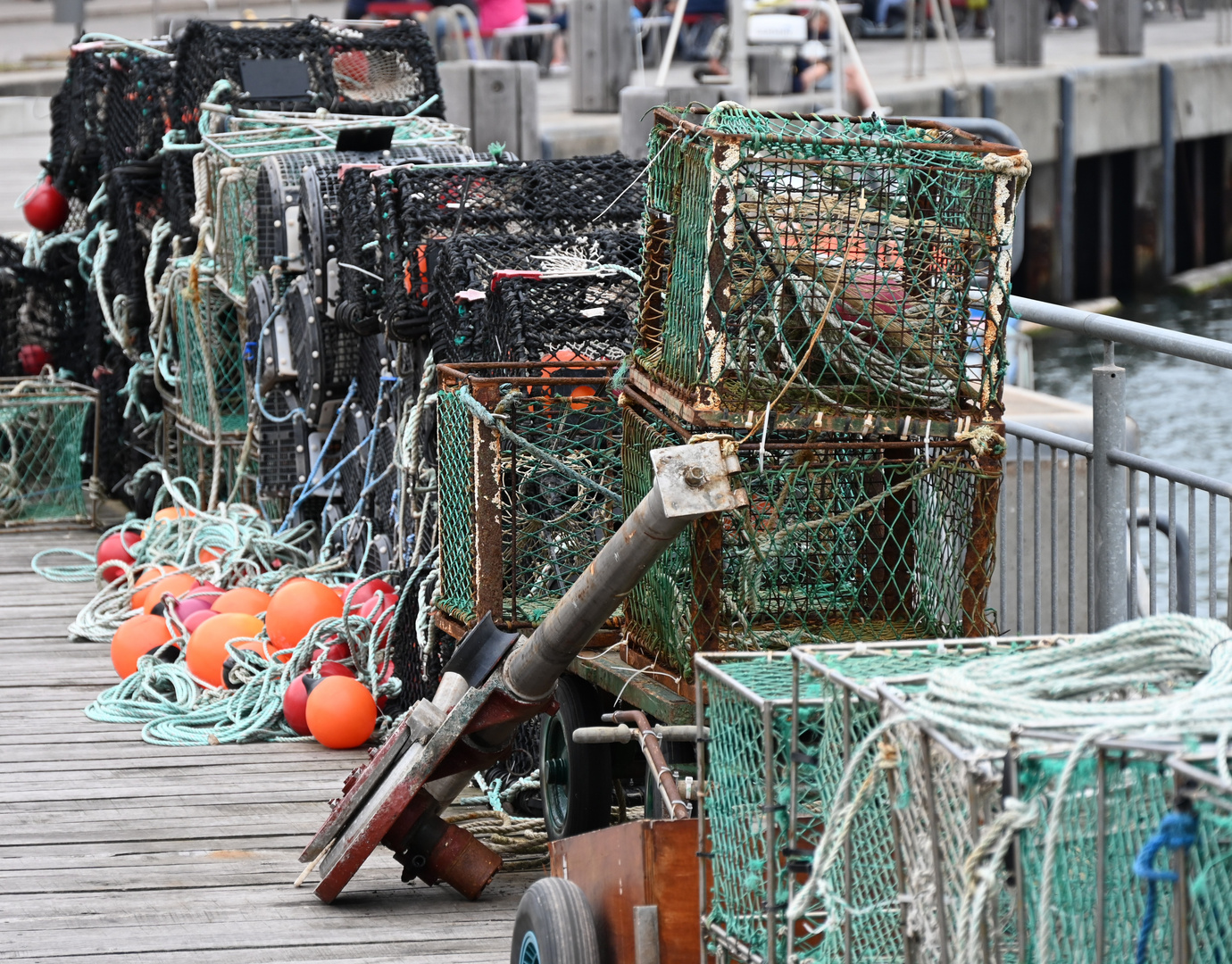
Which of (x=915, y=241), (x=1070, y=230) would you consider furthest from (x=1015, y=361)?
(x=1070, y=230)

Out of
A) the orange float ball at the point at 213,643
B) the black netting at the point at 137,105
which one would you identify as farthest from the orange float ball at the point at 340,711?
the black netting at the point at 137,105

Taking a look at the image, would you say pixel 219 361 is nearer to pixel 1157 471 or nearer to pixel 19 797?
pixel 19 797

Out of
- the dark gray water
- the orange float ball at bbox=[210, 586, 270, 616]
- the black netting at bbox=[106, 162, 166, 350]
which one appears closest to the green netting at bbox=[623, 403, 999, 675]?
the orange float ball at bbox=[210, 586, 270, 616]

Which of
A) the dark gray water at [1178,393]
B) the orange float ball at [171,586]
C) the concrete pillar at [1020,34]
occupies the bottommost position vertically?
the dark gray water at [1178,393]

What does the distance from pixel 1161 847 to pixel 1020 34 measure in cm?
1835

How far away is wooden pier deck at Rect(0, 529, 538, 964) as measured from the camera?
4.09 meters

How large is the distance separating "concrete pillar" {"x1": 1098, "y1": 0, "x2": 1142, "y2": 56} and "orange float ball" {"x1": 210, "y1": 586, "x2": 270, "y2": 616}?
16.0 m

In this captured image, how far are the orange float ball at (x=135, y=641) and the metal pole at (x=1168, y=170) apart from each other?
53.9ft

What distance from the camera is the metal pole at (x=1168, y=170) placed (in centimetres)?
2052

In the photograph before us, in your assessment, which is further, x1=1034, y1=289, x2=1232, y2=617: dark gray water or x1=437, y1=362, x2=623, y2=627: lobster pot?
x1=1034, y1=289, x2=1232, y2=617: dark gray water

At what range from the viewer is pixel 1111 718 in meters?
2.17

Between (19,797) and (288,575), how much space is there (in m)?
1.76

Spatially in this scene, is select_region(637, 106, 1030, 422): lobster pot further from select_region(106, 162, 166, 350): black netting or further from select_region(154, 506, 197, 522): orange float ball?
select_region(106, 162, 166, 350): black netting

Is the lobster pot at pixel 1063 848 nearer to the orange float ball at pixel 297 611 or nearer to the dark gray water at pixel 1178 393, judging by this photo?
the orange float ball at pixel 297 611
